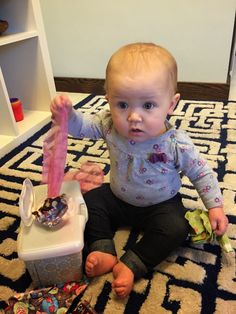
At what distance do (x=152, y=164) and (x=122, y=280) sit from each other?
21cm

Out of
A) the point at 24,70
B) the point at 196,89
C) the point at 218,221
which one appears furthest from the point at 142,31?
the point at 218,221

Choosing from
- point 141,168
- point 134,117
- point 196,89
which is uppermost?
point 134,117

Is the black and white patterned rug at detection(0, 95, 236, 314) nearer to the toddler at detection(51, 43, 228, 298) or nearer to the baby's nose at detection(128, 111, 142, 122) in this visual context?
the toddler at detection(51, 43, 228, 298)

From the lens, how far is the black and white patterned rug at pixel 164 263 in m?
0.52

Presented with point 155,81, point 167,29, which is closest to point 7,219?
point 155,81

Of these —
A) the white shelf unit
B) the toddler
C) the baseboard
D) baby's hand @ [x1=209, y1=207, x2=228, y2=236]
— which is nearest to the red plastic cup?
the white shelf unit

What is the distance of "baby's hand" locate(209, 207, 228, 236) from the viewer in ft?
1.87

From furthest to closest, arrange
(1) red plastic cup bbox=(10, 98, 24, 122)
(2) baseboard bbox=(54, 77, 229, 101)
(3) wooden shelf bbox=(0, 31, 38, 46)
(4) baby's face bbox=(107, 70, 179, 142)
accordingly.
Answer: (2) baseboard bbox=(54, 77, 229, 101) < (1) red plastic cup bbox=(10, 98, 24, 122) < (3) wooden shelf bbox=(0, 31, 38, 46) < (4) baby's face bbox=(107, 70, 179, 142)

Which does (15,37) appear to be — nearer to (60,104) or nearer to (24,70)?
(24,70)

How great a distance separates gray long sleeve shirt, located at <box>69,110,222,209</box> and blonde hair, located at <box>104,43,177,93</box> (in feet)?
0.40

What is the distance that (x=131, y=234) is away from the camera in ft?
2.16

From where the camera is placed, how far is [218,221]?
570mm

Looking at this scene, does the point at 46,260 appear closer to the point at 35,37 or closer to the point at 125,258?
the point at 125,258

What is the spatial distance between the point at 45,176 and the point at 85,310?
9.9 inches
